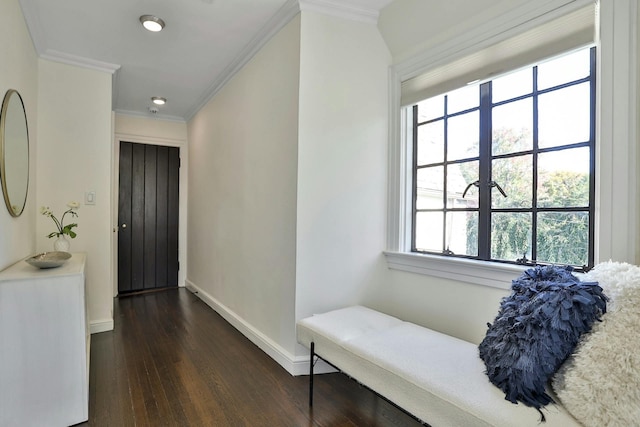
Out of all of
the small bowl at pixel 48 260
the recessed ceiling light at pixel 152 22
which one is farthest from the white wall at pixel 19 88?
the recessed ceiling light at pixel 152 22

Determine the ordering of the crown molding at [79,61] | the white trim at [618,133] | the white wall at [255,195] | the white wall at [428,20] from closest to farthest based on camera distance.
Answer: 1. the white trim at [618,133]
2. the white wall at [428,20]
3. the white wall at [255,195]
4. the crown molding at [79,61]

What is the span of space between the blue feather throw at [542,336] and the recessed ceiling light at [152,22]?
2.87 metres

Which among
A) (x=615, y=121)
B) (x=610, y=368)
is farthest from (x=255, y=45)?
(x=610, y=368)

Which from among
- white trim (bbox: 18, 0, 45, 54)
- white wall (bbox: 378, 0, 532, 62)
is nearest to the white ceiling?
white trim (bbox: 18, 0, 45, 54)

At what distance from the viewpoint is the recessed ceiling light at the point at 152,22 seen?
2.53m

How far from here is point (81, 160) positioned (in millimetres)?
3258

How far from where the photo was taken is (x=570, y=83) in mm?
1743

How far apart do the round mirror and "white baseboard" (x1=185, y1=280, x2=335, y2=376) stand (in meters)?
1.85

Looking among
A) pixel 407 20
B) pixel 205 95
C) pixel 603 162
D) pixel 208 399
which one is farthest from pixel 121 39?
pixel 603 162

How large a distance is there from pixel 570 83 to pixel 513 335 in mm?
1279

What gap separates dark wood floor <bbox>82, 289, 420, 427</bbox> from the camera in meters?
1.92

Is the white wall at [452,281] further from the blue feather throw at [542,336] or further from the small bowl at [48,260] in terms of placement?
the small bowl at [48,260]

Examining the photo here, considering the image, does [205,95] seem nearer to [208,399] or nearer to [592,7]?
[208,399]

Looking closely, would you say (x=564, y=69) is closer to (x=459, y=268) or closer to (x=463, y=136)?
(x=463, y=136)
